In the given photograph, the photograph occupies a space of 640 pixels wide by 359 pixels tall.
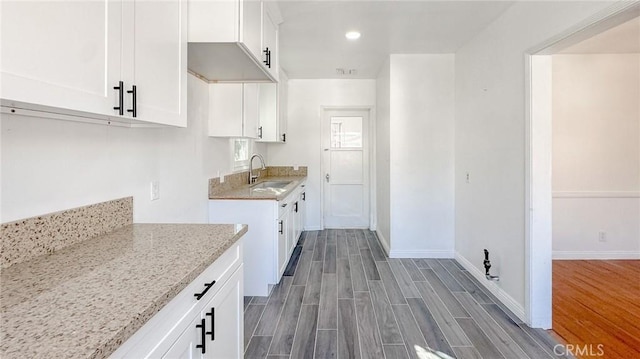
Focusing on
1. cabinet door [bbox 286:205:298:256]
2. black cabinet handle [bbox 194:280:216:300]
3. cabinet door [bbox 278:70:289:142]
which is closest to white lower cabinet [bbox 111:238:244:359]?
black cabinet handle [bbox 194:280:216:300]

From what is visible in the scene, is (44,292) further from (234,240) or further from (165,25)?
(165,25)

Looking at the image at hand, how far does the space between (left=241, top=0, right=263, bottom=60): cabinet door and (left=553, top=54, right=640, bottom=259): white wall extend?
3563mm

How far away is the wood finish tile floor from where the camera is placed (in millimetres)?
2133

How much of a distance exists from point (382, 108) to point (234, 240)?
11.9ft

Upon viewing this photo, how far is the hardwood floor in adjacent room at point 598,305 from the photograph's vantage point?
218 centimetres

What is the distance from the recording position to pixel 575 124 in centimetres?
389

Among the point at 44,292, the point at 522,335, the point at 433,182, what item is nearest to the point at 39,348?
the point at 44,292

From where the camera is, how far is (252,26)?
204 cm

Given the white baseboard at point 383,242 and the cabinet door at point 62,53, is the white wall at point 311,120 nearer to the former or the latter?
the white baseboard at point 383,242

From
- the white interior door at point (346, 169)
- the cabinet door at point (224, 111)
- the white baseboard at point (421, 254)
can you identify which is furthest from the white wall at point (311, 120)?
the cabinet door at point (224, 111)

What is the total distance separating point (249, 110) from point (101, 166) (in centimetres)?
178

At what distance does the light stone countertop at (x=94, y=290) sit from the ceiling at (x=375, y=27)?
7.28 ft

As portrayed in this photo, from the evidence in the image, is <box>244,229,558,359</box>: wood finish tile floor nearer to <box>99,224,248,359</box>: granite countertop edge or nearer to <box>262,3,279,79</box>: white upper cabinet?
<box>99,224,248,359</box>: granite countertop edge

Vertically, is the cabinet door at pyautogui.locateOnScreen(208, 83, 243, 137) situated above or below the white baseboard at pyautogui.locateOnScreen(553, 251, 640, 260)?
above
